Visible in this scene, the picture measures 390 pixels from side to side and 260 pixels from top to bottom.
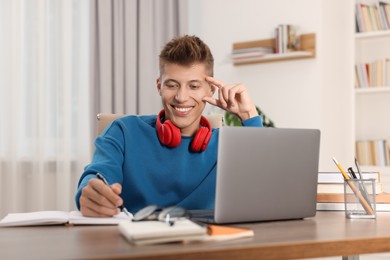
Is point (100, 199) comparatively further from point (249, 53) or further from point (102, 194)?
point (249, 53)

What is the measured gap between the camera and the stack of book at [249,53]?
4371 mm

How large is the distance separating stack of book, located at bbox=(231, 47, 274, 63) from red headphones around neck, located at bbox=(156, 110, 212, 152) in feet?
8.42

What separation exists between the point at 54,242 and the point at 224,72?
364 centimetres

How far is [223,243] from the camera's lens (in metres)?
1.12

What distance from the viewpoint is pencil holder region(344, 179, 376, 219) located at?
1.52 meters

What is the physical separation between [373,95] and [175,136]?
2835mm

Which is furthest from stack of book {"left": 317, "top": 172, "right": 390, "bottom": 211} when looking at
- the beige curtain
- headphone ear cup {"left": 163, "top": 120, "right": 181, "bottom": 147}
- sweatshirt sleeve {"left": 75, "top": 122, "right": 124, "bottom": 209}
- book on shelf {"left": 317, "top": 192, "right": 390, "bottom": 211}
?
the beige curtain

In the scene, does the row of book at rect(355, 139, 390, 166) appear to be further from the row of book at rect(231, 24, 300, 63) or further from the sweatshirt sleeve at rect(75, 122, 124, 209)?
the sweatshirt sleeve at rect(75, 122, 124, 209)

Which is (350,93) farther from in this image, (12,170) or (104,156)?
(104,156)

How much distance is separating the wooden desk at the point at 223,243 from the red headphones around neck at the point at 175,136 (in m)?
0.51

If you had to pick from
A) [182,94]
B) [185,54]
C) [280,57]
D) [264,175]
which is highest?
[280,57]

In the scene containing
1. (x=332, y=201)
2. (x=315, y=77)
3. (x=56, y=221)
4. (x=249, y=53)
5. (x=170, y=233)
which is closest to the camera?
(x=170, y=233)

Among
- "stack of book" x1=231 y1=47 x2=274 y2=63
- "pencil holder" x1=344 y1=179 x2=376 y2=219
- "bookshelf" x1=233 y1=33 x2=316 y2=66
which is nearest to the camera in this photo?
"pencil holder" x1=344 y1=179 x2=376 y2=219

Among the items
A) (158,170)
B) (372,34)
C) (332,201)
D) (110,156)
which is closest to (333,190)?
(332,201)
